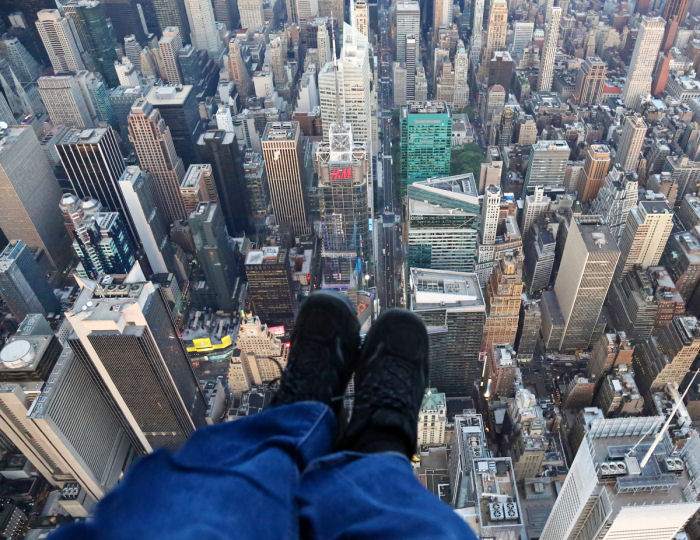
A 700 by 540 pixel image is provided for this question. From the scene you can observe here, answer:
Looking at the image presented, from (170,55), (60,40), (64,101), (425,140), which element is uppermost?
(60,40)

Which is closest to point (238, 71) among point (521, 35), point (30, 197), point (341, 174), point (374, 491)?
point (30, 197)

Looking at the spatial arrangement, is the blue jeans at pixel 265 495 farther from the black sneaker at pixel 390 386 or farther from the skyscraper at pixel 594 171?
the skyscraper at pixel 594 171

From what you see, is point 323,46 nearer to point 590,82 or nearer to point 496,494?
point 590,82

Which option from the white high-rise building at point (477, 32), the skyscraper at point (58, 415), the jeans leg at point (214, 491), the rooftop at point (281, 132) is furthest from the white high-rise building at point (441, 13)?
the jeans leg at point (214, 491)

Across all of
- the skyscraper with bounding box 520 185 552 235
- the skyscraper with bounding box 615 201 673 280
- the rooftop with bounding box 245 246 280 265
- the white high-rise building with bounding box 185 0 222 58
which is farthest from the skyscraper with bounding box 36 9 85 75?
the skyscraper with bounding box 615 201 673 280

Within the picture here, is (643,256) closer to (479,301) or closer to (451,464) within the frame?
(479,301)

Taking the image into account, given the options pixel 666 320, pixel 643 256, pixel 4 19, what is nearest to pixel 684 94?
pixel 643 256
